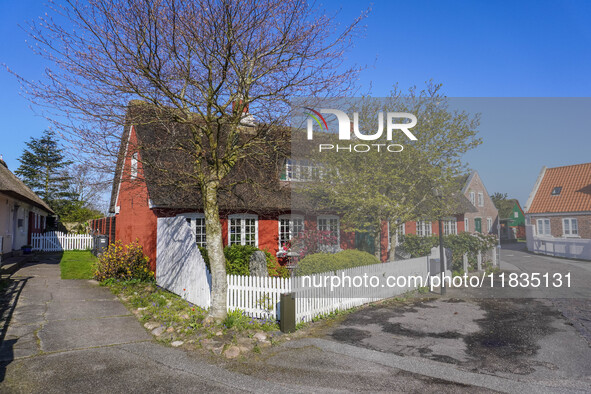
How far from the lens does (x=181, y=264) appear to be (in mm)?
10961

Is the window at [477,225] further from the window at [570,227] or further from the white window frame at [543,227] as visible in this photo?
the window at [570,227]

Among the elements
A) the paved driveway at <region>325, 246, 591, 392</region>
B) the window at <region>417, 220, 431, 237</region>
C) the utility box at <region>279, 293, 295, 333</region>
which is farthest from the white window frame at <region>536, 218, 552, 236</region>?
the utility box at <region>279, 293, 295, 333</region>

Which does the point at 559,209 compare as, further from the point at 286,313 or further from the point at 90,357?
the point at 90,357

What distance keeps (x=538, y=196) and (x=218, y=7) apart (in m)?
33.9

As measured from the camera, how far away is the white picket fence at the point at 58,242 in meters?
23.6

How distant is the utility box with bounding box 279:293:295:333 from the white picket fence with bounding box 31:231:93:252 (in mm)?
22073

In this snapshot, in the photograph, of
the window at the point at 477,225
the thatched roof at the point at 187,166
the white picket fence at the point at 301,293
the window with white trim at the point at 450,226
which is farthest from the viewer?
the window at the point at 477,225

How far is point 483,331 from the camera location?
324 inches

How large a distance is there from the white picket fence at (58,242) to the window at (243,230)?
1520 cm

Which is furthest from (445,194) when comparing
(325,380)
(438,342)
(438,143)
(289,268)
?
(325,380)

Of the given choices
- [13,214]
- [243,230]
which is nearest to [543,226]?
[243,230]

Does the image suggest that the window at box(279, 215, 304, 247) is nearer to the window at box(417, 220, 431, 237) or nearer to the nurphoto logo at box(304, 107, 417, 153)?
the nurphoto logo at box(304, 107, 417, 153)

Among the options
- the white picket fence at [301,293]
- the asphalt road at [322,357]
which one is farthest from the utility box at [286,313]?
the white picket fence at [301,293]

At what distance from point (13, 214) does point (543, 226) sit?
37.4m
